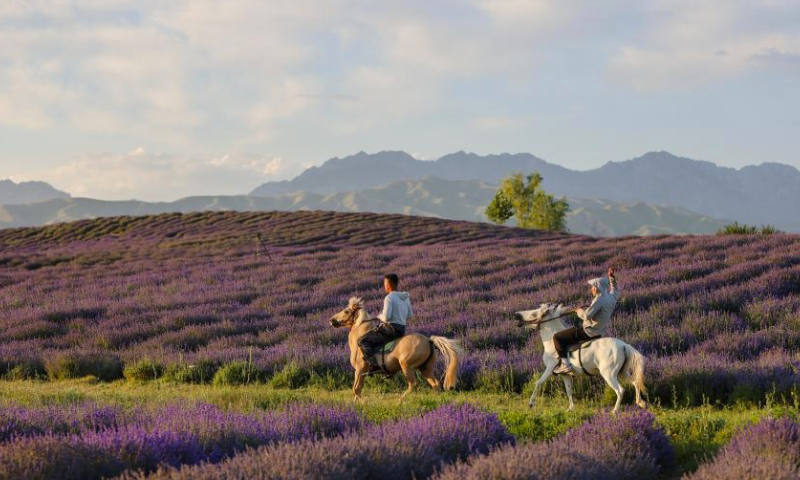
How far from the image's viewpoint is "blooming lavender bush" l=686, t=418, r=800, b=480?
4.68 metres

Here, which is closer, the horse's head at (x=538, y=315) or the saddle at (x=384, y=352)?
the horse's head at (x=538, y=315)

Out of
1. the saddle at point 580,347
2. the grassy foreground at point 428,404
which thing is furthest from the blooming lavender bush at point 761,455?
the saddle at point 580,347

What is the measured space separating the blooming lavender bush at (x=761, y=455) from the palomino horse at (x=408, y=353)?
349 cm

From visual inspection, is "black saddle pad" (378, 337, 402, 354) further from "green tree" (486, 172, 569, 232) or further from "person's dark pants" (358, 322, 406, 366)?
"green tree" (486, 172, 569, 232)

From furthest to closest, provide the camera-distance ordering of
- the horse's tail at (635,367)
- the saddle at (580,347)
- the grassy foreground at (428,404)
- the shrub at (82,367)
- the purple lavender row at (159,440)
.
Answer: the shrub at (82,367) → the saddle at (580,347) → the horse's tail at (635,367) → the grassy foreground at (428,404) → the purple lavender row at (159,440)

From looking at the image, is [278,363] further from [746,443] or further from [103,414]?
[746,443]

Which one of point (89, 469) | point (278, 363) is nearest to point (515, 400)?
point (278, 363)

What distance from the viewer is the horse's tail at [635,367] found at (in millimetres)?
7828

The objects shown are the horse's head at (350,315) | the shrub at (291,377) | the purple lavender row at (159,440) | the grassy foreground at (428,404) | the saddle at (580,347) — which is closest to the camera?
the purple lavender row at (159,440)

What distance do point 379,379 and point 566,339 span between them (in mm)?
3436

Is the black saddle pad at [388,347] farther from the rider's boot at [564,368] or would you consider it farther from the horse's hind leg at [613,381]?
the horse's hind leg at [613,381]

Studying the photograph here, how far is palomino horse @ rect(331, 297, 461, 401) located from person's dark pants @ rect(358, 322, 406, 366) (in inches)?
3.7

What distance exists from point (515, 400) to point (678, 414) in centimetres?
220

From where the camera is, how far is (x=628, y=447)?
5.93 m
